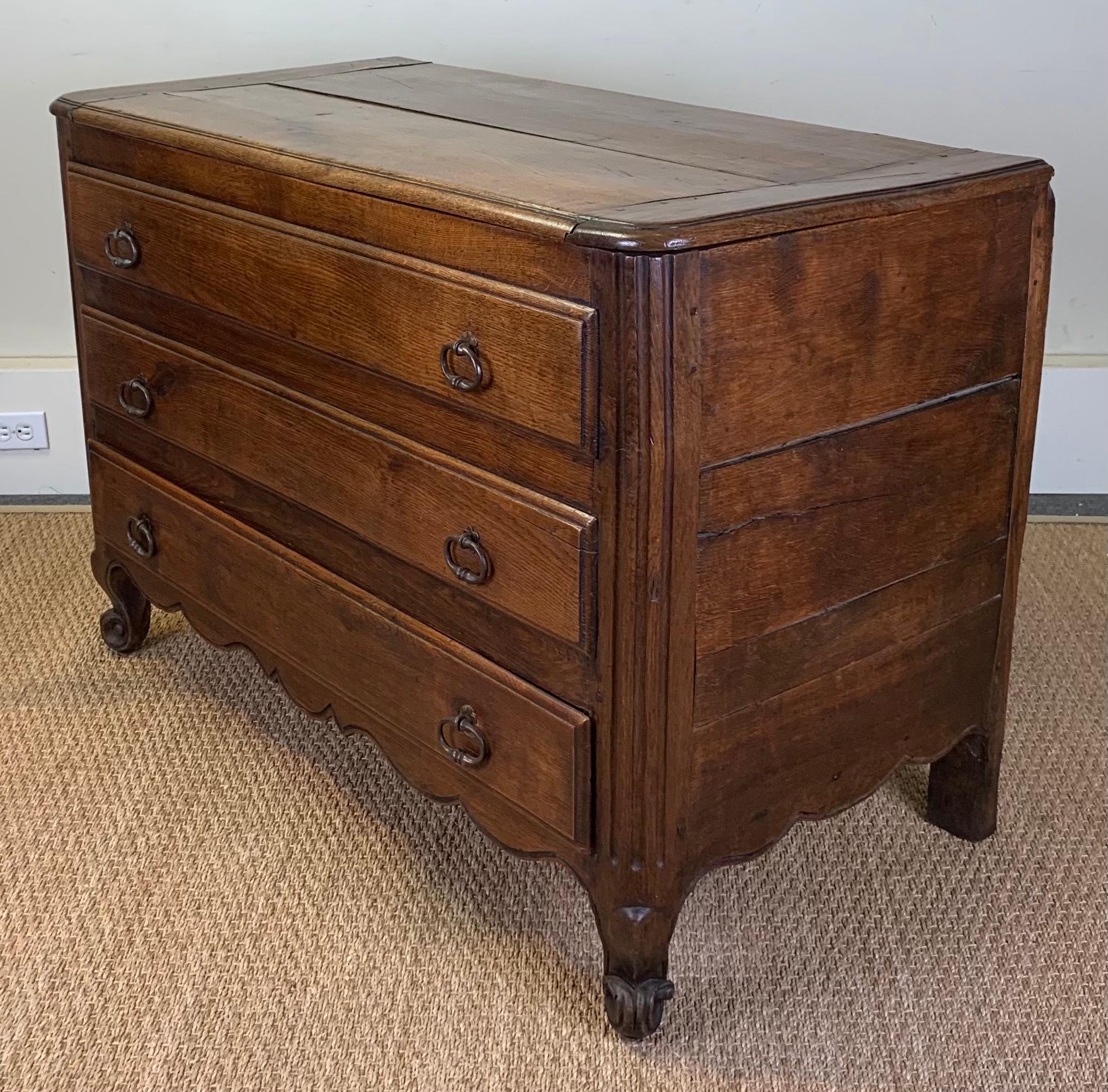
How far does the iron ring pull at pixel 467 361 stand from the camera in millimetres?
1306

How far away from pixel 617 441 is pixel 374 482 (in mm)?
391

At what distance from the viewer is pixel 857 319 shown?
4.24 feet

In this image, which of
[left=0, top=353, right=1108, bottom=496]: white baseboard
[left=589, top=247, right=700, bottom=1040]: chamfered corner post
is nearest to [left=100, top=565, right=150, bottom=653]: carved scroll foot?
[left=0, top=353, right=1108, bottom=496]: white baseboard

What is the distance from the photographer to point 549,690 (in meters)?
1.37

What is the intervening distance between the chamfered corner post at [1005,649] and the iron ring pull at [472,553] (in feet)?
1.92

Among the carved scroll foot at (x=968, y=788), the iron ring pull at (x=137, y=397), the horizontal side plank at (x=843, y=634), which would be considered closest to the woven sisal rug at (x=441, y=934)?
the carved scroll foot at (x=968, y=788)

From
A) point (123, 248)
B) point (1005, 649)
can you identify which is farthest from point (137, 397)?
point (1005, 649)

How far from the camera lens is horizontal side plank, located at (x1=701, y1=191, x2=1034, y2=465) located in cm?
120

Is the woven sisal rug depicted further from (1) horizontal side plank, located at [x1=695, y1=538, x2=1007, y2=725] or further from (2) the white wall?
(2) the white wall

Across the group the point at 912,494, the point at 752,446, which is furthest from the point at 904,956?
the point at 752,446

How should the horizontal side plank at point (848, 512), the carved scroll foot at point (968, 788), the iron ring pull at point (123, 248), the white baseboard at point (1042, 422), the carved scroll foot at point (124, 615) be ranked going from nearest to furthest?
1. the horizontal side plank at point (848, 512)
2. the carved scroll foot at point (968, 788)
3. the iron ring pull at point (123, 248)
4. the carved scroll foot at point (124, 615)
5. the white baseboard at point (1042, 422)

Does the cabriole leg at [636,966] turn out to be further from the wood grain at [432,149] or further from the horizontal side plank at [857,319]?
the wood grain at [432,149]

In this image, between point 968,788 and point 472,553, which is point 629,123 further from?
point 968,788

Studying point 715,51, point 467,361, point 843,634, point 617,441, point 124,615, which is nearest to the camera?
point 617,441
